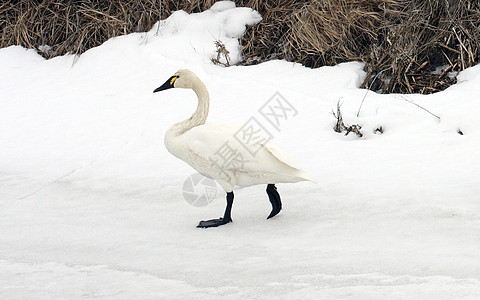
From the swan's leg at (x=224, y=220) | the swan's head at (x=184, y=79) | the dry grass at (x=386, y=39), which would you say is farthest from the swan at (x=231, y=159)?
the dry grass at (x=386, y=39)

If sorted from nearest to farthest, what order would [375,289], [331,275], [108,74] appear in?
1. [375,289]
2. [331,275]
3. [108,74]

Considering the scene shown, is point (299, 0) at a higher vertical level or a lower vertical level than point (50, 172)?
higher

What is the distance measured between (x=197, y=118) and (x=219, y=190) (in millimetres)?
825

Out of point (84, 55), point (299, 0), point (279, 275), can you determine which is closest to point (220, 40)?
point (299, 0)

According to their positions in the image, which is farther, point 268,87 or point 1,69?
point 1,69

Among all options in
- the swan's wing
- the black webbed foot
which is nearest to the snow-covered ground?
the black webbed foot

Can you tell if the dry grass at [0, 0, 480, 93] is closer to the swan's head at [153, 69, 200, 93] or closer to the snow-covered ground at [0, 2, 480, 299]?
the snow-covered ground at [0, 2, 480, 299]

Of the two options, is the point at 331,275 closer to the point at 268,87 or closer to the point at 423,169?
the point at 423,169

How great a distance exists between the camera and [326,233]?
4.12m

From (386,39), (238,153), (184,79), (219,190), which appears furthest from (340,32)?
(238,153)

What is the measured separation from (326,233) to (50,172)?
2809 millimetres

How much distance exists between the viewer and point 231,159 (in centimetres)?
432

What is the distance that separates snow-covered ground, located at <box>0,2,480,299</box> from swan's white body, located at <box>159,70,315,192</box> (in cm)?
32

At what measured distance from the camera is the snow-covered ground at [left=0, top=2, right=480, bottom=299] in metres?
3.53
